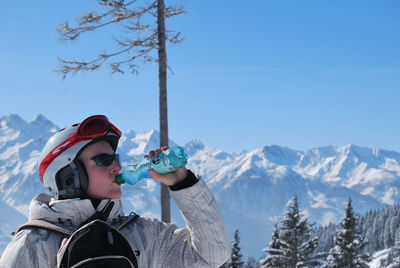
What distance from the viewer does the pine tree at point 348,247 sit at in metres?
29.0

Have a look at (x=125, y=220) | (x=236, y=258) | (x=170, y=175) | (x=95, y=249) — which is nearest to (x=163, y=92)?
(x=125, y=220)

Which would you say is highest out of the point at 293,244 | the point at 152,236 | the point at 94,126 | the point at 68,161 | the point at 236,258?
the point at 94,126

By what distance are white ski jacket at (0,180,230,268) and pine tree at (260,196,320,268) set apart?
933 inches

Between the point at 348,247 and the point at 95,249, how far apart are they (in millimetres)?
28368

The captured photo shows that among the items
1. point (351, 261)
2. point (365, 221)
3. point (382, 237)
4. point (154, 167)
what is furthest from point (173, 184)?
point (365, 221)

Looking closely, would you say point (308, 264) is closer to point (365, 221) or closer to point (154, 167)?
point (154, 167)

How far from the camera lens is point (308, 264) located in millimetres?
26469

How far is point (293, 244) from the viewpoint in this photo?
1053 inches

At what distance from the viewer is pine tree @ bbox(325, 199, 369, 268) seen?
95.1 feet

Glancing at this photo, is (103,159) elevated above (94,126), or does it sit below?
below

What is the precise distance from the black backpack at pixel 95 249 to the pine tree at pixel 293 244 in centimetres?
2428

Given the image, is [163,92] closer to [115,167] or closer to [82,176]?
[115,167]

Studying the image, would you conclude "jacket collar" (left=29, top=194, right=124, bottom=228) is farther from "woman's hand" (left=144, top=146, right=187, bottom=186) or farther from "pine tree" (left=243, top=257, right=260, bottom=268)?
"pine tree" (left=243, top=257, right=260, bottom=268)

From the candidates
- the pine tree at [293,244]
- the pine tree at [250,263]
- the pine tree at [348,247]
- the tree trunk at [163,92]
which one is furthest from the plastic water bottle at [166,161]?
the pine tree at [250,263]
